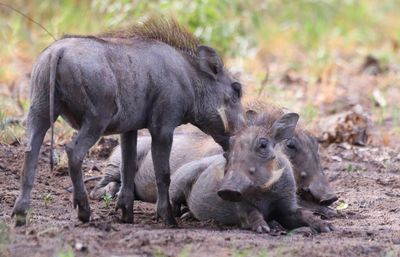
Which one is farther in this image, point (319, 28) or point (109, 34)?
point (319, 28)

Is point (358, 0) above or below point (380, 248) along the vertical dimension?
above

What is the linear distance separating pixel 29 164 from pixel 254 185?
1351 millimetres

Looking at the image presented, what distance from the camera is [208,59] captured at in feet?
21.5

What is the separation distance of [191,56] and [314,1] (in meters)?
6.58

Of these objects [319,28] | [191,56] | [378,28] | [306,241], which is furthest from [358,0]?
[306,241]

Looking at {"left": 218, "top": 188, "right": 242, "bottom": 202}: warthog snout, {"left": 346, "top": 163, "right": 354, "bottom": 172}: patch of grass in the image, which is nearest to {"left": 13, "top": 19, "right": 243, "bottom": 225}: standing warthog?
{"left": 218, "top": 188, "right": 242, "bottom": 202}: warthog snout

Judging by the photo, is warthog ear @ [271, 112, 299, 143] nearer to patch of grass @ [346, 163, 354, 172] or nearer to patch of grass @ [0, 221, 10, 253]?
patch of grass @ [0, 221, 10, 253]

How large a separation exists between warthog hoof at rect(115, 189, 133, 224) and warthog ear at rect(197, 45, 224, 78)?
95 centimetres

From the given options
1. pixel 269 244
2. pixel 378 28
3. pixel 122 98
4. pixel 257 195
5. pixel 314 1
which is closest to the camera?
pixel 269 244

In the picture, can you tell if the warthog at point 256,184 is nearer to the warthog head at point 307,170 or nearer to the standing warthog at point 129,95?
the standing warthog at point 129,95

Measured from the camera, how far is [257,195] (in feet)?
20.2

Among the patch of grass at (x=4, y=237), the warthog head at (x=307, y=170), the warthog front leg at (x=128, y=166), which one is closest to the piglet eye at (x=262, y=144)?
the warthog front leg at (x=128, y=166)

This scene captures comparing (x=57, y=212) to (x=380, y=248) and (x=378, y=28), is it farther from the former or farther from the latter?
(x=378, y=28)

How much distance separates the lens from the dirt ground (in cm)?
498
